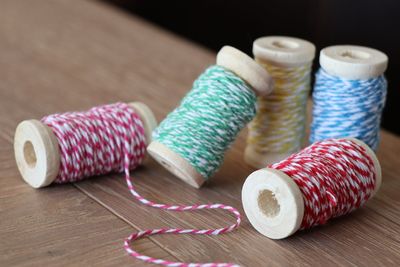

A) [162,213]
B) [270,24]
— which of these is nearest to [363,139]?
[162,213]

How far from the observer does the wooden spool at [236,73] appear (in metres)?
1.38

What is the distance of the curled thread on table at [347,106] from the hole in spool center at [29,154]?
1.75ft

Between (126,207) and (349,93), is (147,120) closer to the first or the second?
(126,207)

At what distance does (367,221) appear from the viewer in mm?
1381

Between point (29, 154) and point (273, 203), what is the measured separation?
0.46 meters

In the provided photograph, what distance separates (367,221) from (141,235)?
398 millimetres

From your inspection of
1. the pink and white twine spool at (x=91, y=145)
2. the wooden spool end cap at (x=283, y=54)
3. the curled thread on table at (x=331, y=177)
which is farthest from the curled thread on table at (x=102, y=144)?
the wooden spool end cap at (x=283, y=54)

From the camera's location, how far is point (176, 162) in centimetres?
138

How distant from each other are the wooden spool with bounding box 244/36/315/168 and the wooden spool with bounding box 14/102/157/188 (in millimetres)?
238

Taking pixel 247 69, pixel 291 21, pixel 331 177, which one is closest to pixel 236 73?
pixel 247 69

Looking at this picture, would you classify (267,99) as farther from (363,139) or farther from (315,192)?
(315,192)

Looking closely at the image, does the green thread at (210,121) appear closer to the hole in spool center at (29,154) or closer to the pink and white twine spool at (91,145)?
the pink and white twine spool at (91,145)

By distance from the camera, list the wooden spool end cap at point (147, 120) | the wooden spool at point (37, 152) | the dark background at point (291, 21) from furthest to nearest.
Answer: the dark background at point (291, 21), the wooden spool end cap at point (147, 120), the wooden spool at point (37, 152)

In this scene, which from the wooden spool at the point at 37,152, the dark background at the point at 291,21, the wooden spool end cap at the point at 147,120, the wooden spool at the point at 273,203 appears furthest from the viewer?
the dark background at the point at 291,21
